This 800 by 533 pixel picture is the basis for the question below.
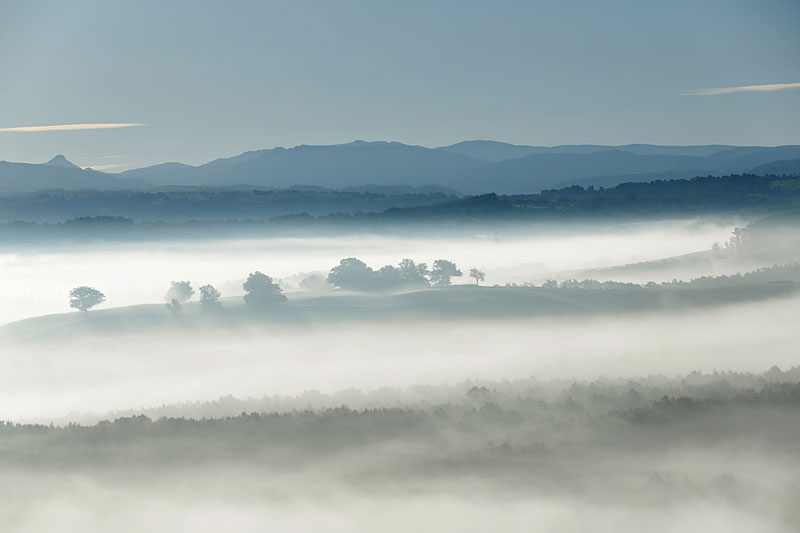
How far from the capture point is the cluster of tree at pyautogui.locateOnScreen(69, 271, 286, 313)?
64.8m

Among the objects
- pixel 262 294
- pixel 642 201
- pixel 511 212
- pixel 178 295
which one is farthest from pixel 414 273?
pixel 642 201

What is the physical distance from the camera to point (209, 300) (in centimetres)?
6881

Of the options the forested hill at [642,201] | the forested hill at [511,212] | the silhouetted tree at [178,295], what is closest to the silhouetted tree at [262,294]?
the silhouetted tree at [178,295]

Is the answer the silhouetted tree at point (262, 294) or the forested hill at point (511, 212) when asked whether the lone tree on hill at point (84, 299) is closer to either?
the silhouetted tree at point (262, 294)

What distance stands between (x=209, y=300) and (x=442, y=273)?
20.3 meters

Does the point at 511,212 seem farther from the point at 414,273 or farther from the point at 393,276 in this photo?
the point at 393,276

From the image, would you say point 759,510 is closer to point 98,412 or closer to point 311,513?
point 311,513

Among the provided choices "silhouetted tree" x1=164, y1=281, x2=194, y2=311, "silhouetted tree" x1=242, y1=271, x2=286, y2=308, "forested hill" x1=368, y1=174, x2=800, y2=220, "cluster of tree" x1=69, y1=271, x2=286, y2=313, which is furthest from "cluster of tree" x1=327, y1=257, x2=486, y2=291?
"forested hill" x1=368, y1=174, x2=800, y2=220

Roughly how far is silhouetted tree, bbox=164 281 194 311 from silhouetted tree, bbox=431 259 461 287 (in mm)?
20514

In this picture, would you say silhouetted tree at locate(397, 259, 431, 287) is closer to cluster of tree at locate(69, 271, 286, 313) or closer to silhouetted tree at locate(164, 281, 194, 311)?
cluster of tree at locate(69, 271, 286, 313)

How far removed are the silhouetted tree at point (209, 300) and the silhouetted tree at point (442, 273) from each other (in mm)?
17715

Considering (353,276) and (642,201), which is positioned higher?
(642,201)

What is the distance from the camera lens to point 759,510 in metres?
15.7

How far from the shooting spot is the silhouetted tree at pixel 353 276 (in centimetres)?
7309
